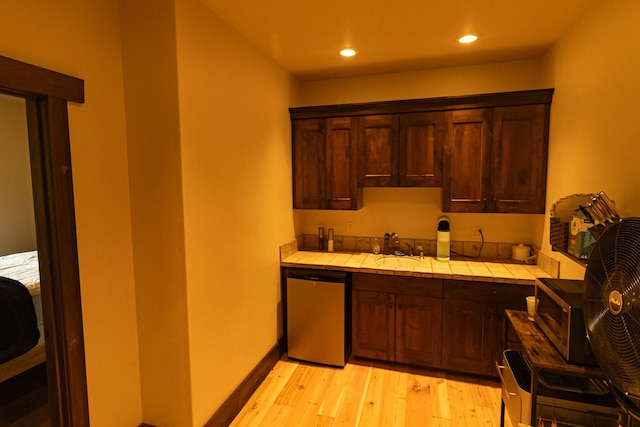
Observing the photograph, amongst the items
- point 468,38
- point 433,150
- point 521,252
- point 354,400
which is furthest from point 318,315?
point 468,38

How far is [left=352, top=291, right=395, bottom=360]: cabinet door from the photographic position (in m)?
2.94

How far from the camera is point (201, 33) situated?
2012 mm

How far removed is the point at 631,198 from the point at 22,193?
5.46m

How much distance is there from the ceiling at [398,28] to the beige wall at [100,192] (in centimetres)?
69

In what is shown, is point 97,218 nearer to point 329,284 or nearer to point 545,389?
→ point 329,284

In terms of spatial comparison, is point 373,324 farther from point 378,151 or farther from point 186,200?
point 186,200

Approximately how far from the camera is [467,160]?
2922 mm

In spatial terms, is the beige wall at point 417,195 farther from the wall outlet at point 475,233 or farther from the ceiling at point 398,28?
the ceiling at point 398,28

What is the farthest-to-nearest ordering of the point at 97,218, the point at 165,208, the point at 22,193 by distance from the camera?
the point at 22,193 < the point at 165,208 < the point at 97,218

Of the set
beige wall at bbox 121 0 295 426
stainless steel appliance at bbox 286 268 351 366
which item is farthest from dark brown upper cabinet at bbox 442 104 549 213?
beige wall at bbox 121 0 295 426

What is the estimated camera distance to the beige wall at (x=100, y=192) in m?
1.61

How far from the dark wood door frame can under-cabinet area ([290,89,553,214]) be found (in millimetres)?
2016

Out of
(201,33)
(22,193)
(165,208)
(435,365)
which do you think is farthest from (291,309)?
(22,193)

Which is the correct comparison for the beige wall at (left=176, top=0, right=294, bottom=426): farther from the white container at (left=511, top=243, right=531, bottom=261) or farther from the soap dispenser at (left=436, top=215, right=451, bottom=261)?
the white container at (left=511, top=243, right=531, bottom=261)
